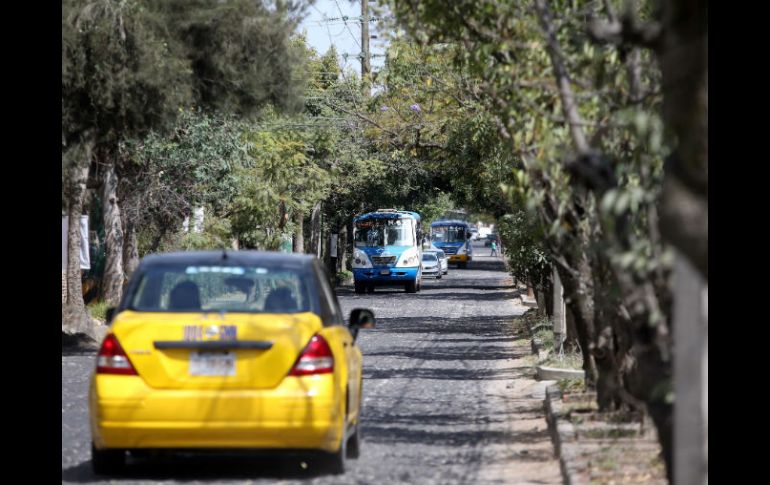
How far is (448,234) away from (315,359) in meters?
79.8

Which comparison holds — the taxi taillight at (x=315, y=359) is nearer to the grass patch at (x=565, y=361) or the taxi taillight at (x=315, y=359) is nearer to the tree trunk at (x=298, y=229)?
the grass patch at (x=565, y=361)

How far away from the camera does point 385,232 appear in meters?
51.9

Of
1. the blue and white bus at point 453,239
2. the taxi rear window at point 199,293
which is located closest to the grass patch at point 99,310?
the taxi rear window at point 199,293

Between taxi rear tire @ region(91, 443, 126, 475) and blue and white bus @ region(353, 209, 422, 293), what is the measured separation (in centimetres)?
4011

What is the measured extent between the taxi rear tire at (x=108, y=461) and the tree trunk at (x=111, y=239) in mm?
17215

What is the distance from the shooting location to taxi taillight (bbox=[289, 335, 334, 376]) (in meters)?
9.30

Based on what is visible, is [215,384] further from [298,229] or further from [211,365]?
[298,229]

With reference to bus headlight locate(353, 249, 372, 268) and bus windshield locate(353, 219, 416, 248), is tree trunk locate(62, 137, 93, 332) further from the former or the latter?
bus windshield locate(353, 219, 416, 248)

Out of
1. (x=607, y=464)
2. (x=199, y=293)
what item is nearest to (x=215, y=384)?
(x=199, y=293)

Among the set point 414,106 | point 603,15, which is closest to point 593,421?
point 603,15

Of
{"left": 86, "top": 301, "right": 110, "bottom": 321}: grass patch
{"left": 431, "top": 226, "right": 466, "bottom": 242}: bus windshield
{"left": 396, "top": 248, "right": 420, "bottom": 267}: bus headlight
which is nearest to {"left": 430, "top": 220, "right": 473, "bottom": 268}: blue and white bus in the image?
{"left": 431, "top": 226, "right": 466, "bottom": 242}: bus windshield

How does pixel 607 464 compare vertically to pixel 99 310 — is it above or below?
above

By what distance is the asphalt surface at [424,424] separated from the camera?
33.6ft
